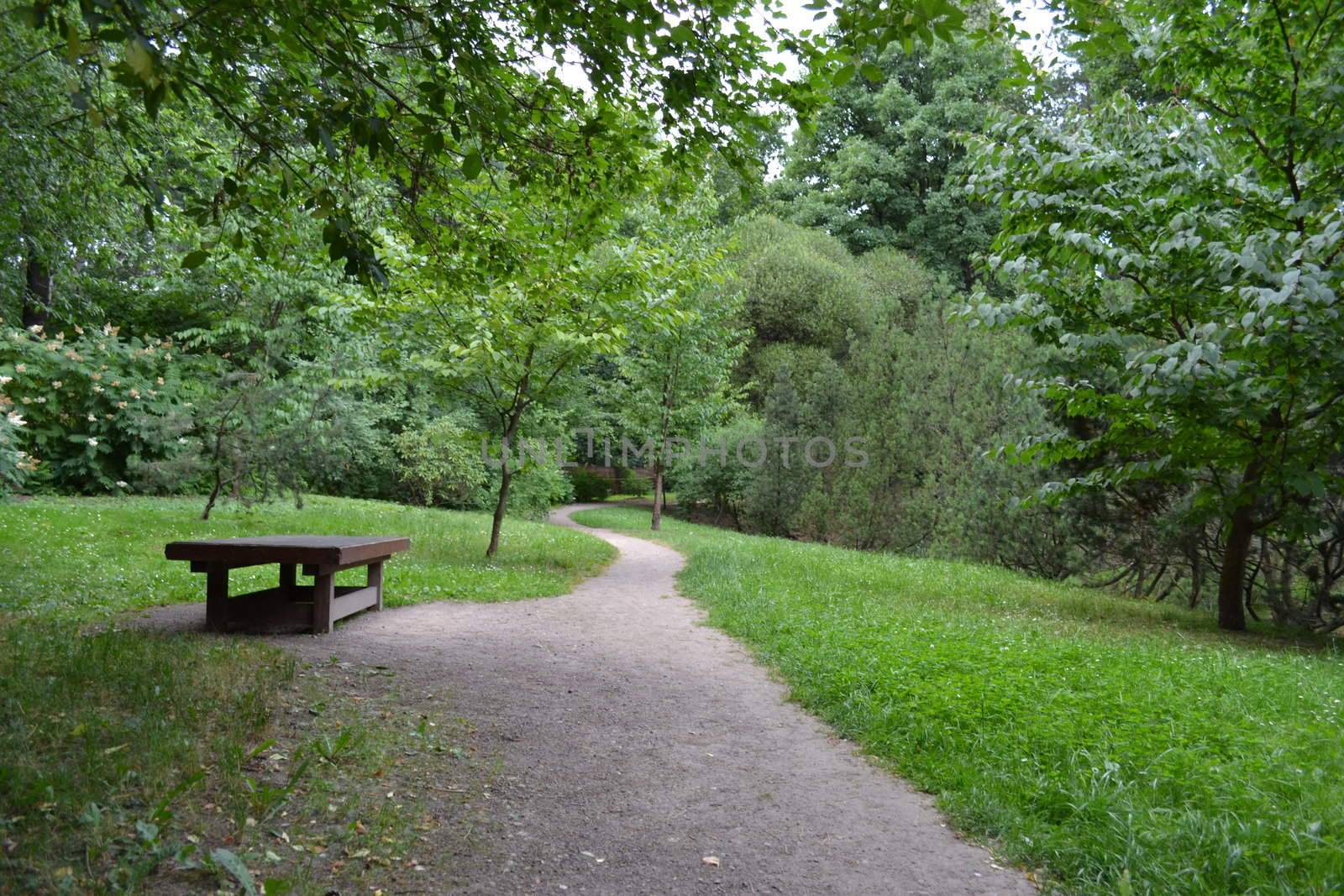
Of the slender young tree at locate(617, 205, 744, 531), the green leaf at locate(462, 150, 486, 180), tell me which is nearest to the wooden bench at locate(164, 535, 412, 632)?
the green leaf at locate(462, 150, 486, 180)

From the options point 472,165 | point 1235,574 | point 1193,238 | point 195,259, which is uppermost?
point 1193,238

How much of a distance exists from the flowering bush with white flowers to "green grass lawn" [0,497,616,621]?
1.55 meters

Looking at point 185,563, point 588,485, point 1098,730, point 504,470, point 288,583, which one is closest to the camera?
point 1098,730

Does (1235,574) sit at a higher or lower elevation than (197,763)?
higher

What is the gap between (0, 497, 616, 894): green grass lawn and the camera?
2639 mm

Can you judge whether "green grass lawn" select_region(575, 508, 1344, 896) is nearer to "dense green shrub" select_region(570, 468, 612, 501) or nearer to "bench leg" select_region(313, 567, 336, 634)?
"bench leg" select_region(313, 567, 336, 634)

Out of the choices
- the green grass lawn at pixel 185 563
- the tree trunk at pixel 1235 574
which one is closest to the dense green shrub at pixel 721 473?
the green grass lawn at pixel 185 563

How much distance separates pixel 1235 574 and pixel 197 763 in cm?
1026

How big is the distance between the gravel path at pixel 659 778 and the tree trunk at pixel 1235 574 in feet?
20.0

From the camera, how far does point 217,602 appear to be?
6273 millimetres

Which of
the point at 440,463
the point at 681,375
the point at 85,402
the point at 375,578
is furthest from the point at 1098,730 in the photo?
the point at 440,463

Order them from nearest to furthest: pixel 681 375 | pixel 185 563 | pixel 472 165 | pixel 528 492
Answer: pixel 472 165
pixel 185 563
pixel 681 375
pixel 528 492

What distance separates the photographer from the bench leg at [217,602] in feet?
20.4

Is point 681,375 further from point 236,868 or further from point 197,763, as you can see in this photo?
point 236,868
